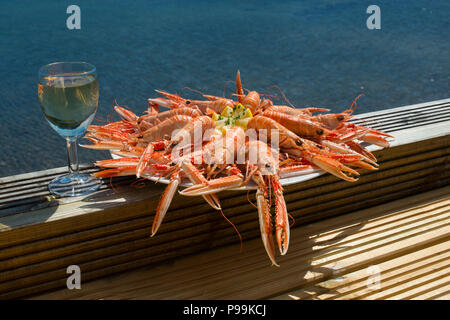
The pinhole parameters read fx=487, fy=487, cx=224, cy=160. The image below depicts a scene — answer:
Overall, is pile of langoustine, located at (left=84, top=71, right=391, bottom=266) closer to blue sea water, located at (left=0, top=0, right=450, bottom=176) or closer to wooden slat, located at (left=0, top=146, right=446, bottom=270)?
wooden slat, located at (left=0, top=146, right=446, bottom=270)

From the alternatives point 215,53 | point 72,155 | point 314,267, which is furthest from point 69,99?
point 215,53

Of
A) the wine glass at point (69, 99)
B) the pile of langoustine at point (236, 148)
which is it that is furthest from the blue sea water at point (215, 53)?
the wine glass at point (69, 99)

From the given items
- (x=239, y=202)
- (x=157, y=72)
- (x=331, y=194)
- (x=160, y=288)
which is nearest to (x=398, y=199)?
(x=331, y=194)

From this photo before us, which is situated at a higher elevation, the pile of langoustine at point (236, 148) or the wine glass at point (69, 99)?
the wine glass at point (69, 99)

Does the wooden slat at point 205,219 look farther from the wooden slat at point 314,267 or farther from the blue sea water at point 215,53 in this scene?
the blue sea water at point 215,53

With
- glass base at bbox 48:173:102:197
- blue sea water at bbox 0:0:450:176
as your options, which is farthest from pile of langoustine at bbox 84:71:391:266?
blue sea water at bbox 0:0:450:176
